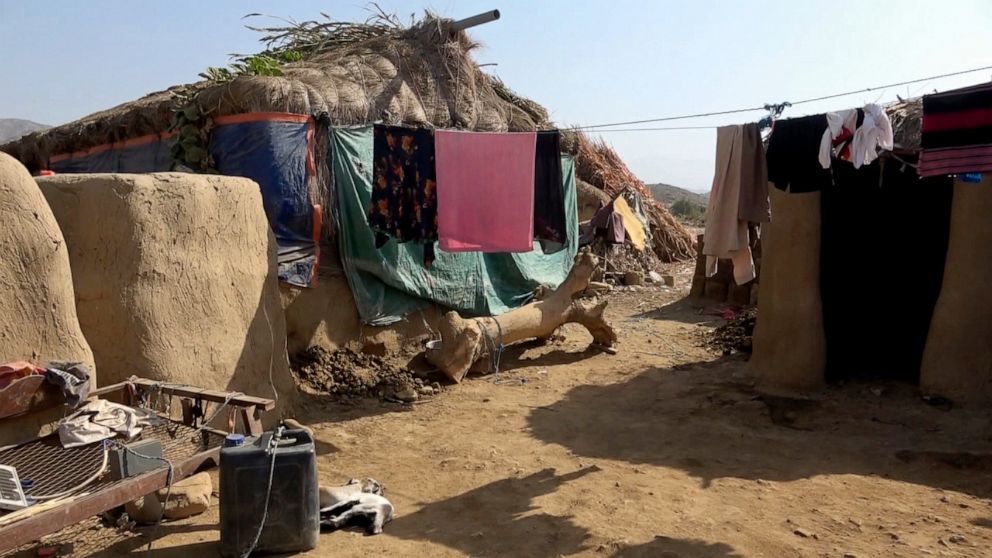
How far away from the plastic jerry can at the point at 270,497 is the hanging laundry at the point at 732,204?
4205mm

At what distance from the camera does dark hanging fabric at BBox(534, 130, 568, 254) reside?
7637 mm

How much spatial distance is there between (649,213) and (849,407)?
11.4 metres

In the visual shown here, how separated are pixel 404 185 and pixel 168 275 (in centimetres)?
284

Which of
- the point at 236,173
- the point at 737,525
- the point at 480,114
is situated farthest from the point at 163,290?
the point at 480,114

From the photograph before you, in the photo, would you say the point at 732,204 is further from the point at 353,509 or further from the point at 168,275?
the point at 168,275

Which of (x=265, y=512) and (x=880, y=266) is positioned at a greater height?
(x=880, y=266)

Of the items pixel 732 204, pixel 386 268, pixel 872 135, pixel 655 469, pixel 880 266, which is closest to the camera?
pixel 655 469

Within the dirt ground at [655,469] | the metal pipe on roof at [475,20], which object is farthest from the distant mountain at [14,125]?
the dirt ground at [655,469]

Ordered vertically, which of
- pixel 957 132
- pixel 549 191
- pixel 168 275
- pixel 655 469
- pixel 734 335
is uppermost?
pixel 957 132

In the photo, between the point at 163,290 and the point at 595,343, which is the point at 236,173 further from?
the point at 595,343

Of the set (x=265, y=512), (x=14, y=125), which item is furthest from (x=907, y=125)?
(x=14, y=125)

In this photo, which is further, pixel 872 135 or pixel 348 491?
pixel 872 135

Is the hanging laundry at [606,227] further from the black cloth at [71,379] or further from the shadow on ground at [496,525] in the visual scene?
the black cloth at [71,379]

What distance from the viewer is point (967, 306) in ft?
18.9
